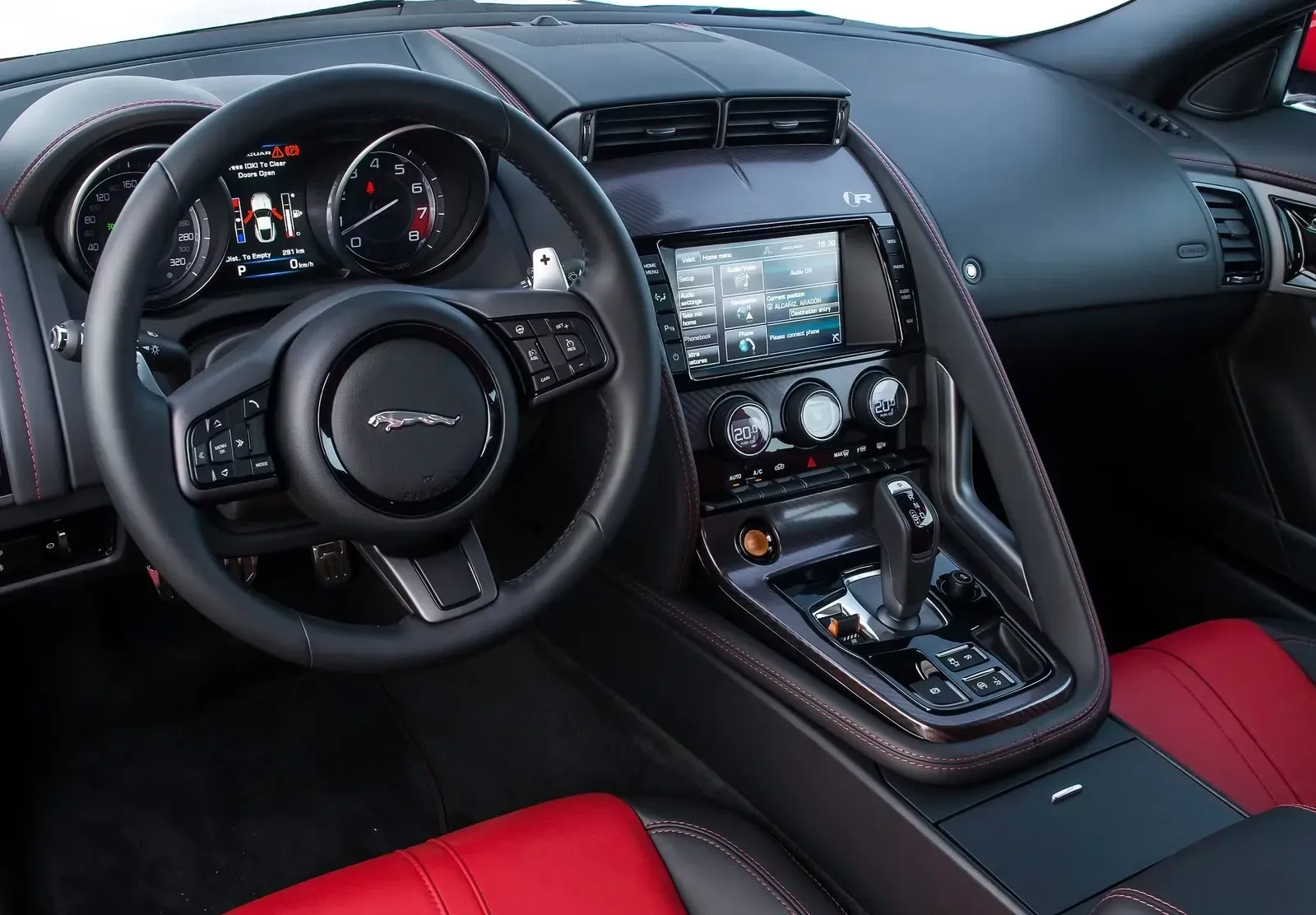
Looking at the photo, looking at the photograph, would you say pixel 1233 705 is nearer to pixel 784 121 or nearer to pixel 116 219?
pixel 784 121

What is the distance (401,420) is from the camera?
1.08 m

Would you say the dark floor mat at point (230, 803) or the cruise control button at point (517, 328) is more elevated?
the cruise control button at point (517, 328)

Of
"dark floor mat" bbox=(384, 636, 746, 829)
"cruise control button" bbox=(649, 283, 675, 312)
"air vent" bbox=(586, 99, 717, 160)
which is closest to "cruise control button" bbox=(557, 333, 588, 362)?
"cruise control button" bbox=(649, 283, 675, 312)

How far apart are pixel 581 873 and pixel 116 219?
839 mm

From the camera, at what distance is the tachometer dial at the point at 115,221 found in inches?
45.1

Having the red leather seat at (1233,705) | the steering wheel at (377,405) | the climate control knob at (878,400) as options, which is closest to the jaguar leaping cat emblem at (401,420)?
the steering wheel at (377,405)

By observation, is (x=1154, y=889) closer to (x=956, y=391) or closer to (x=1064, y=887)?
(x=1064, y=887)

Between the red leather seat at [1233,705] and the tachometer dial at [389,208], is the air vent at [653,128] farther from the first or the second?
the red leather seat at [1233,705]

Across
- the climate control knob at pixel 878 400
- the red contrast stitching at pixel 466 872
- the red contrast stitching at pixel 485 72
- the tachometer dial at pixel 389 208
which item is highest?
the red contrast stitching at pixel 485 72

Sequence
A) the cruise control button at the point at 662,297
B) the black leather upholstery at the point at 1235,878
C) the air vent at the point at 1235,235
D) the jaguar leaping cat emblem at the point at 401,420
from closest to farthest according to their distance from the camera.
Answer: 1. the black leather upholstery at the point at 1235,878
2. the jaguar leaping cat emblem at the point at 401,420
3. the cruise control button at the point at 662,297
4. the air vent at the point at 1235,235

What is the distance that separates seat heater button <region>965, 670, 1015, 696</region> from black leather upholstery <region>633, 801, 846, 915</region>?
31 centimetres

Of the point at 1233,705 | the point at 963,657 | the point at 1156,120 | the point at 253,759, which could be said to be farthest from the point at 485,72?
the point at 1156,120

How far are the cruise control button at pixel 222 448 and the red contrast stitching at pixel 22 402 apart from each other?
0.95 ft

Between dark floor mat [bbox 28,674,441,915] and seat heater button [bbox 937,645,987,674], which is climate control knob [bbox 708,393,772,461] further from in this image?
dark floor mat [bbox 28,674,441,915]
